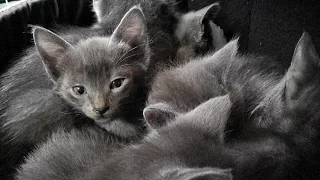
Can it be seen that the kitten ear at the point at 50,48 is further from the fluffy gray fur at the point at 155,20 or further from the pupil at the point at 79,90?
the fluffy gray fur at the point at 155,20

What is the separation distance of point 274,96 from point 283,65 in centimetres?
55

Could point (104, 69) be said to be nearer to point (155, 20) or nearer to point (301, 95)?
point (155, 20)

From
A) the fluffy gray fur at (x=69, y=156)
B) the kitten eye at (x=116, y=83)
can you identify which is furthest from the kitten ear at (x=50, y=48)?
the fluffy gray fur at (x=69, y=156)

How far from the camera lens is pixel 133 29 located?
150 cm

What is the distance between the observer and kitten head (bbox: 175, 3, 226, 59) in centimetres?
170

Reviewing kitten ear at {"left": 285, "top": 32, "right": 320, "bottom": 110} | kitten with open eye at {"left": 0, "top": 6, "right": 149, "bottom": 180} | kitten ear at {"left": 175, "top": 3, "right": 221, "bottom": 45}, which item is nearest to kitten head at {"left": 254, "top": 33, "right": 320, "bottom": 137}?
kitten ear at {"left": 285, "top": 32, "right": 320, "bottom": 110}

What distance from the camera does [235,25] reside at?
6.20 ft

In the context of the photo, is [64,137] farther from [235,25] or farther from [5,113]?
[235,25]

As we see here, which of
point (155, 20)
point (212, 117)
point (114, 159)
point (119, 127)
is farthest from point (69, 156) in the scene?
point (155, 20)

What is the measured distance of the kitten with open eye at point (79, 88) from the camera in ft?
4.58

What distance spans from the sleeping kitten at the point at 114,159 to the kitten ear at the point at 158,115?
0.21ft

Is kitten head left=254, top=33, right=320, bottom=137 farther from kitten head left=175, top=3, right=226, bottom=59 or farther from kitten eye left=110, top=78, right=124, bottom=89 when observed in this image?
kitten head left=175, top=3, right=226, bottom=59

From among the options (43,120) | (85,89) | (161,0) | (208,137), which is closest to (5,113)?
(43,120)

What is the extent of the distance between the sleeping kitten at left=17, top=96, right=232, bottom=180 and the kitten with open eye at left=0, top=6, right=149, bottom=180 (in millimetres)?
152
